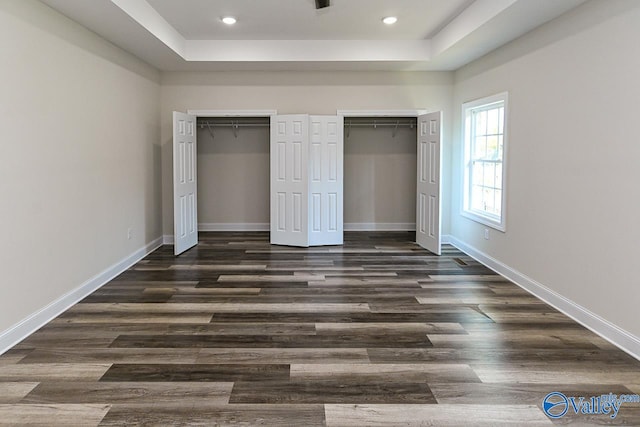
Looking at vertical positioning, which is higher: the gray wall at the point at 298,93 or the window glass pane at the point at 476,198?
the gray wall at the point at 298,93

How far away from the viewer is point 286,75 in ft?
22.9

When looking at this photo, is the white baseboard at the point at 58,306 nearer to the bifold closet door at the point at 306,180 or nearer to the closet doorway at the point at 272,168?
the closet doorway at the point at 272,168

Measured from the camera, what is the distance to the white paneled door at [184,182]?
611 centimetres

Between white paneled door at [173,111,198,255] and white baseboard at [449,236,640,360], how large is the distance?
3801 mm

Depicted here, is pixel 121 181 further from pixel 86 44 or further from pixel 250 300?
pixel 250 300

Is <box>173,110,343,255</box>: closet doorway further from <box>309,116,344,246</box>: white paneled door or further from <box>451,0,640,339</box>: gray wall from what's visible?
<box>451,0,640,339</box>: gray wall

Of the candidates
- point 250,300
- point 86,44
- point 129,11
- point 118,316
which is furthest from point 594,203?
point 86,44

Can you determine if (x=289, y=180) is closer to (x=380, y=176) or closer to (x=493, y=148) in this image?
(x=380, y=176)

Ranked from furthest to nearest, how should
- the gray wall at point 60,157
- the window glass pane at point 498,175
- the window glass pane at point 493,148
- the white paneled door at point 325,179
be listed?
the white paneled door at point 325,179 < the window glass pane at point 493,148 < the window glass pane at point 498,175 < the gray wall at point 60,157

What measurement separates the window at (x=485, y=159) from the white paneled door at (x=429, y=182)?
454 millimetres

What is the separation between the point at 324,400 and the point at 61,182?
9.45 feet

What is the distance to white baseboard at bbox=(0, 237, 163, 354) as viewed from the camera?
3219 millimetres
